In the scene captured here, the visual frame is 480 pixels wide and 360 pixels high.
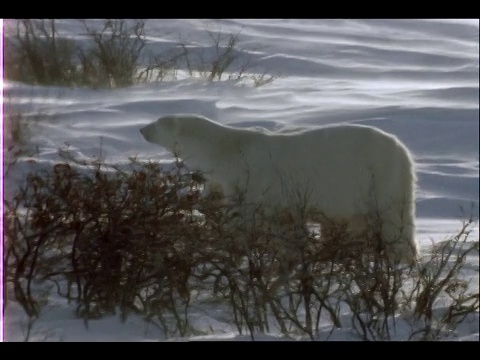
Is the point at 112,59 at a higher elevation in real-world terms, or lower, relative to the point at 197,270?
higher

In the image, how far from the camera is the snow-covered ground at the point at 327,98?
6.42 m

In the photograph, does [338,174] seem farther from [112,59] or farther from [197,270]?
[112,59]

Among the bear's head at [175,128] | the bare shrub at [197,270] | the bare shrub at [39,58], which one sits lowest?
the bare shrub at [197,270]

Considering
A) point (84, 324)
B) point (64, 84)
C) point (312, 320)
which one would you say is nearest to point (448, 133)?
point (64, 84)

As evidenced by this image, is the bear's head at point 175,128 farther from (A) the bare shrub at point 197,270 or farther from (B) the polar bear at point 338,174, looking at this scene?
(A) the bare shrub at point 197,270

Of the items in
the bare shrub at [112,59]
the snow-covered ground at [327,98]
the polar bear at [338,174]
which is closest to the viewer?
the polar bear at [338,174]

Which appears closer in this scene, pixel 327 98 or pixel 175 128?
pixel 175 128

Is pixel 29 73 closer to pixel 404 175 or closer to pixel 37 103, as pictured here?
pixel 37 103

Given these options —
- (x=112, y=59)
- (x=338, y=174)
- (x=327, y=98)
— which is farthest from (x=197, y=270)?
(x=327, y=98)

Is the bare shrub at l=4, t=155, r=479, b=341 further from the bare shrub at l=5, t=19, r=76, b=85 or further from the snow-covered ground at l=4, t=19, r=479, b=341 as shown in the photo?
the bare shrub at l=5, t=19, r=76, b=85

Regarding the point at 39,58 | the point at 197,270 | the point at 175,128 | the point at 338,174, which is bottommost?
the point at 197,270

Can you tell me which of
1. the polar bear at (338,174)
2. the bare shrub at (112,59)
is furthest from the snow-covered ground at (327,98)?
the polar bear at (338,174)

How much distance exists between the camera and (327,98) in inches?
291

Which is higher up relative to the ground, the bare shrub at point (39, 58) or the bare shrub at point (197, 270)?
the bare shrub at point (39, 58)
